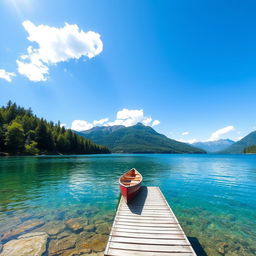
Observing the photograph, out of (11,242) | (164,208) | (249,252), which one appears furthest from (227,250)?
(11,242)

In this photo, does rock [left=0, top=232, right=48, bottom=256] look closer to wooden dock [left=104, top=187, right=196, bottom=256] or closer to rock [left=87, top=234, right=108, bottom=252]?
rock [left=87, top=234, right=108, bottom=252]

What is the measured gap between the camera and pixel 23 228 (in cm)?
807

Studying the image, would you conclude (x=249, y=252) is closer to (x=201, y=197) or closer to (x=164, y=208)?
(x=164, y=208)

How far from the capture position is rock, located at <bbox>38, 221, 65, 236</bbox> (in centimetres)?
779

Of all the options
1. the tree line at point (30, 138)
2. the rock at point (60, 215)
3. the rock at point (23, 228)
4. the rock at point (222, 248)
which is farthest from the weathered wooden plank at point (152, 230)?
the tree line at point (30, 138)

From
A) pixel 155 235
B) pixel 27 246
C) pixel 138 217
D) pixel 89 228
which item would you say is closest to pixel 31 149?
pixel 89 228

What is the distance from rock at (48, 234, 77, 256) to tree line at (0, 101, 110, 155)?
76.3 meters

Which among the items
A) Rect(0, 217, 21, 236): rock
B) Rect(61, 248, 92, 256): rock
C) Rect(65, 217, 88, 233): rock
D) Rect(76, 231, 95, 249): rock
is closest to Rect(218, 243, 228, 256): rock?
Rect(61, 248, 92, 256): rock

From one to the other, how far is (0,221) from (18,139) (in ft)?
240

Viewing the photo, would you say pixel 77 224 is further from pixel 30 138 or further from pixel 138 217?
pixel 30 138

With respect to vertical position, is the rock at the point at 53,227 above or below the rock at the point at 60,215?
above

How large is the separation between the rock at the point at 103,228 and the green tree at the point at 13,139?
251 ft

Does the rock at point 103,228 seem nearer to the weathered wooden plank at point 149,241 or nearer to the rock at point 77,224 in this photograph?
the rock at point 77,224

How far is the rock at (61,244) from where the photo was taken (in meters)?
6.35
